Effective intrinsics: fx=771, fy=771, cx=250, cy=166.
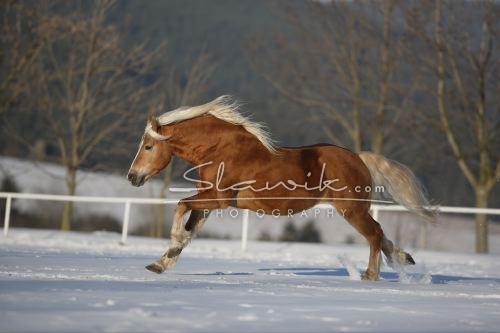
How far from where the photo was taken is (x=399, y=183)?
31.3 feet

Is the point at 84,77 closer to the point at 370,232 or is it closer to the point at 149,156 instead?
the point at 149,156

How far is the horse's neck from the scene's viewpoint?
8648 mm

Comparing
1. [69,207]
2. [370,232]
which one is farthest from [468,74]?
[370,232]

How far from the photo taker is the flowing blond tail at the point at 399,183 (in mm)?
9422

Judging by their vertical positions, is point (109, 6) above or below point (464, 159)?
above

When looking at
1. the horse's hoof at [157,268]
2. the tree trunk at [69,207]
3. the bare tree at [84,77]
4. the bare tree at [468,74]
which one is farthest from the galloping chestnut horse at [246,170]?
the bare tree at [84,77]

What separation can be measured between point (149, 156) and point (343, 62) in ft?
45.3

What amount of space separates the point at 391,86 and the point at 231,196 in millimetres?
12525

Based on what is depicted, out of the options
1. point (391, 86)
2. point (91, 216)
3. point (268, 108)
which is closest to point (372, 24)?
point (391, 86)

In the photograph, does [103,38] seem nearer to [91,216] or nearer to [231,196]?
[91,216]

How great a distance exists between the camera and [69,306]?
16.4 ft

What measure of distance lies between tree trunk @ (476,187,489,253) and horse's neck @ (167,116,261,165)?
10.6 m

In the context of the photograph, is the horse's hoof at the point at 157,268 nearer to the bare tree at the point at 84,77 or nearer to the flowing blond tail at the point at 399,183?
the flowing blond tail at the point at 399,183

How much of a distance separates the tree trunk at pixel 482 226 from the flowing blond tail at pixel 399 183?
8.60m
